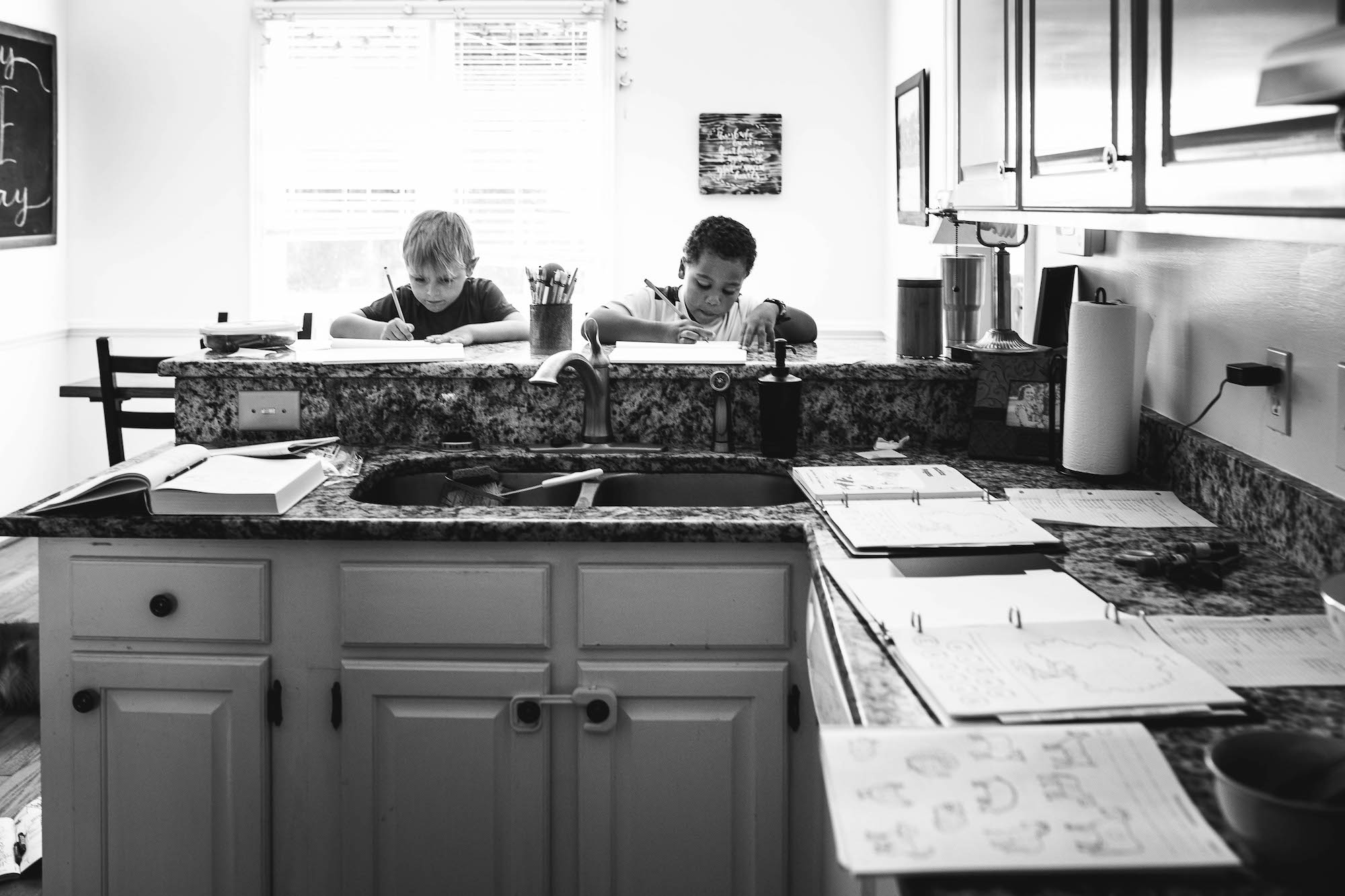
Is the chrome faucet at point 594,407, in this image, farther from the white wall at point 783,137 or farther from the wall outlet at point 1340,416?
the white wall at point 783,137

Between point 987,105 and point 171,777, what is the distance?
170 centimetres

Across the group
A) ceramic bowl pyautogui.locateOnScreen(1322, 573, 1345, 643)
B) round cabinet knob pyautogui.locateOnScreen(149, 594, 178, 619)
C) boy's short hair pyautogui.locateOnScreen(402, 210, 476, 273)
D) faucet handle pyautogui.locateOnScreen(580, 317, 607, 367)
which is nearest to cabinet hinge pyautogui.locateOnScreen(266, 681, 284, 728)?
round cabinet knob pyautogui.locateOnScreen(149, 594, 178, 619)

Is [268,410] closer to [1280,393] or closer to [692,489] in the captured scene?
[692,489]

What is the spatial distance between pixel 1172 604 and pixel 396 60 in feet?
15.5

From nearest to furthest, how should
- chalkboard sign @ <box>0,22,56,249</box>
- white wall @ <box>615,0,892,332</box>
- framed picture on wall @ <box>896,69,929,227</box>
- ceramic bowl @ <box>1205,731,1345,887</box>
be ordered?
ceramic bowl @ <box>1205,731,1345,887</box> → framed picture on wall @ <box>896,69,929,227</box> → chalkboard sign @ <box>0,22,56,249</box> → white wall @ <box>615,0,892,332</box>

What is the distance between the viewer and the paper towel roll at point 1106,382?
1999 millimetres

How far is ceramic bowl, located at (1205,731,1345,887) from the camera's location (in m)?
0.78

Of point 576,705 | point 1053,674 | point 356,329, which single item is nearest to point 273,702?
point 576,705

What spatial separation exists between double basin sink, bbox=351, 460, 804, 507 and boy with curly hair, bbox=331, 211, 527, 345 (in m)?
0.98

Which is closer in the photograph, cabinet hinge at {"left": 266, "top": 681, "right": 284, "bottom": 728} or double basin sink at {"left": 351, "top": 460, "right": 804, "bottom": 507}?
cabinet hinge at {"left": 266, "top": 681, "right": 284, "bottom": 728}

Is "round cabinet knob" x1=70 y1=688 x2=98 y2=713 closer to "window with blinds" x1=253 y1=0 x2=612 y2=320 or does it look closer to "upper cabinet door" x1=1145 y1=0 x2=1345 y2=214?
"upper cabinet door" x1=1145 y1=0 x2=1345 y2=214

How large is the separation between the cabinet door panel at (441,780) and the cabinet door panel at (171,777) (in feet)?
0.49

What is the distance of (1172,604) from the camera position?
55.2 inches

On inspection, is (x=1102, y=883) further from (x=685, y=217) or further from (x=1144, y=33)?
(x=685, y=217)
